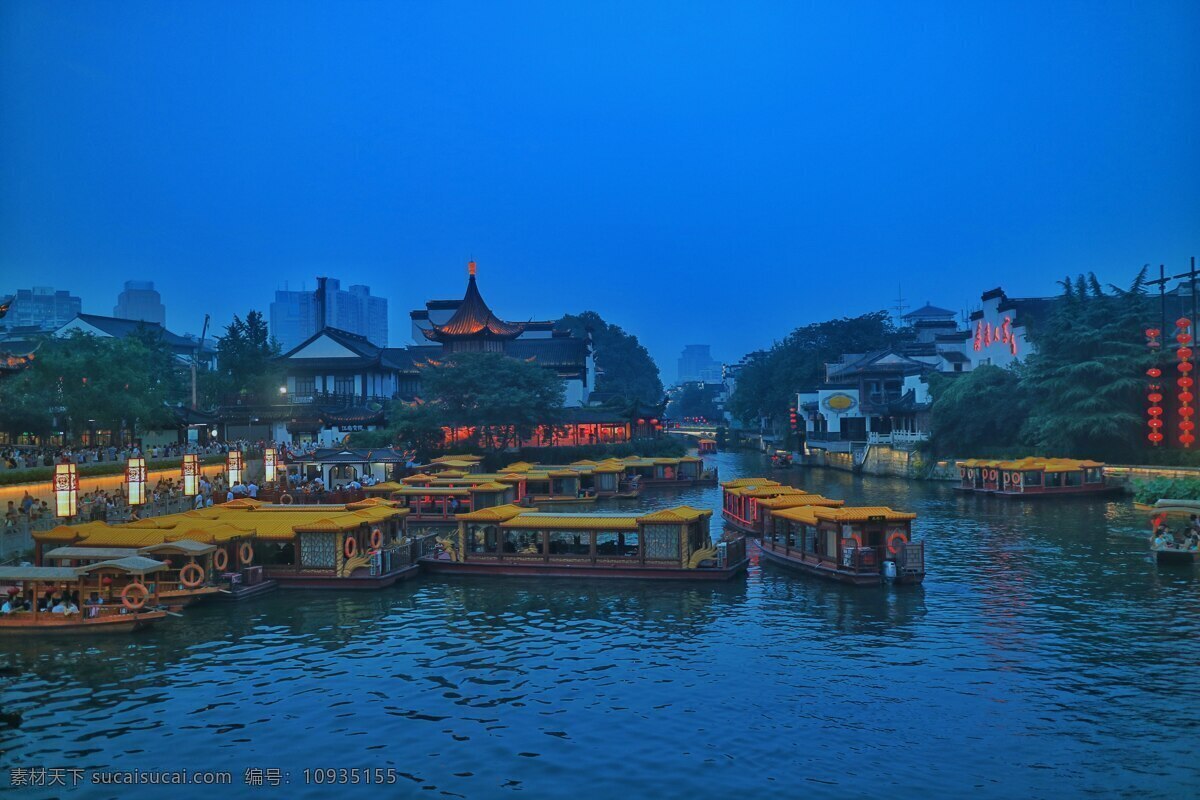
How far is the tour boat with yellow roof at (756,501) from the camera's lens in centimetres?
3444

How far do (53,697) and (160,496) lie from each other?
21.8 metres

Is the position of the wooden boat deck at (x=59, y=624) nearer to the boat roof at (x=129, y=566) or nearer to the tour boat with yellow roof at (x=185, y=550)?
the boat roof at (x=129, y=566)

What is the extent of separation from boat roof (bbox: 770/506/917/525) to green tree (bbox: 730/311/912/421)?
78272 millimetres

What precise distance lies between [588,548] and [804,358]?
8865cm

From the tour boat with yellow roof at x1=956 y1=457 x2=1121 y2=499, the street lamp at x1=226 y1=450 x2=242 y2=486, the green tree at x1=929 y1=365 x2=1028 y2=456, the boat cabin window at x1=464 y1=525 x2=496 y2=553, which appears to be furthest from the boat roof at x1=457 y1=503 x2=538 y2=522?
the green tree at x1=929 y1=365 x2=1028 y2=456

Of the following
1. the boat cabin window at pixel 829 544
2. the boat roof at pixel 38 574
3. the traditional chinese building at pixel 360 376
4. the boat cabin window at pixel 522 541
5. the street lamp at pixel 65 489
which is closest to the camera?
the boat roof at pixel 38 574

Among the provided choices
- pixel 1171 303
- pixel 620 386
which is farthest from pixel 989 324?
pixel 620 386

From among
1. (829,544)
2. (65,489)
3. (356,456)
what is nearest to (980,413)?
(829,544)

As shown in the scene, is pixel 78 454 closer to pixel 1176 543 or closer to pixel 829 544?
pixel 829 544

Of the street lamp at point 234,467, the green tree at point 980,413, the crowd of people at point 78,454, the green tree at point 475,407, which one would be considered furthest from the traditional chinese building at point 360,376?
the green tree at point 980,413

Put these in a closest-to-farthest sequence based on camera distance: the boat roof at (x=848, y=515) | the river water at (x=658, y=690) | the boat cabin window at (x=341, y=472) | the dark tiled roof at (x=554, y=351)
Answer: the river water at (x=658, y=690)
the boat roof at (x=848, y=515)
the boat cabin window at (x=341, y=472)
the dark tiled roof at (x=554, y=351)

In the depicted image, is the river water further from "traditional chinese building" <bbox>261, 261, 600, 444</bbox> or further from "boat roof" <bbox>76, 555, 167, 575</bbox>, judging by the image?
"traditional chinese building" <bbox>261, 261, 600, 444</bbox>

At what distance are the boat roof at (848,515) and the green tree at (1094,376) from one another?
101ft

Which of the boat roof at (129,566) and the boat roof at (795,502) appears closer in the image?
the boat roof at (129,566)
